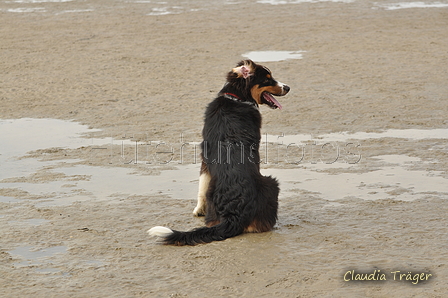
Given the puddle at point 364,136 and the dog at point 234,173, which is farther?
the puddle at point 364,136

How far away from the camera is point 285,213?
6328mm

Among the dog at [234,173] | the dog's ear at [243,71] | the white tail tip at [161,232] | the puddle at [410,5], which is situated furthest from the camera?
the puddle at [410,5]

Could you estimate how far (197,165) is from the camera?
795cm

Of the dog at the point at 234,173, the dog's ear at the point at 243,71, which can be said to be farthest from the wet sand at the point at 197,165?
the dog's ear at the point at 243,71

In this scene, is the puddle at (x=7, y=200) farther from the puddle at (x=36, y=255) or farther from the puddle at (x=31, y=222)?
the puddle at (x=36, y=255)

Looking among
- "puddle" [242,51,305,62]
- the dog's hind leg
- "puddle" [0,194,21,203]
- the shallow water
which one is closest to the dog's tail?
the dog's hind leg

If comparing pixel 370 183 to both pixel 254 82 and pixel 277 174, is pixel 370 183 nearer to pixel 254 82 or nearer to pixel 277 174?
pixel 277 174

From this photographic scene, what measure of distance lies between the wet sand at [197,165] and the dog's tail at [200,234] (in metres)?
0.07

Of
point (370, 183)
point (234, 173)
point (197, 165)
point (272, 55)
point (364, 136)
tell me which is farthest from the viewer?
point (272, 55)

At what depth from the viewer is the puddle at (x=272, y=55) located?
13.8m

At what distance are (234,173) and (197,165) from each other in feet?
7.48

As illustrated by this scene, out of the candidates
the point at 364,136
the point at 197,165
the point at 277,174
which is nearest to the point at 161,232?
the point at 277,174

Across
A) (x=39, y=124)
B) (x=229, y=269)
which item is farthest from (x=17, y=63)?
(x=229, y=269)

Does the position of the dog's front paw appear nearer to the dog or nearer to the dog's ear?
the dog
